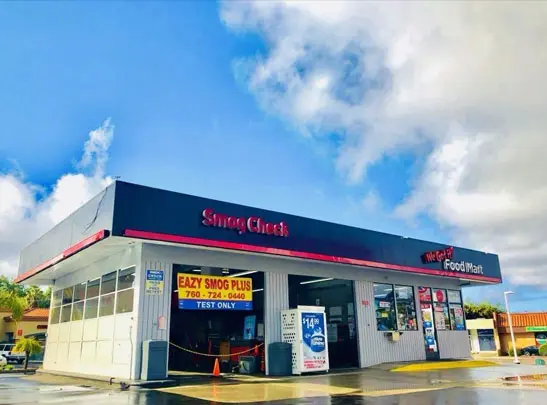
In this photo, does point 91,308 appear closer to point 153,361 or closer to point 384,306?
point 153,361

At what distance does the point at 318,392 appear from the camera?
12.0 m

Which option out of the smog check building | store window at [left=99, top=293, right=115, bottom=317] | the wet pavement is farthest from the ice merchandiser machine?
store window at [left=99, top=293, right=115, bottom=317]

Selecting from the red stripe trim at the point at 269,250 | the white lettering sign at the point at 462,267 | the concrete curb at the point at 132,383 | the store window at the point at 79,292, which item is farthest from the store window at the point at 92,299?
the white lettering sign at the point at 462,267

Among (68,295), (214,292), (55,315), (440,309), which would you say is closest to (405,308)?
(440,309)

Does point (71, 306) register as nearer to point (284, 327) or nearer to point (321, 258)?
point (284, 327)

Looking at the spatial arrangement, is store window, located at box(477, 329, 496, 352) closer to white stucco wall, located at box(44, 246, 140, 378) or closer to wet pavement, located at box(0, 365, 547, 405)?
wet pavement, located at box(0, 365, 547, 405)

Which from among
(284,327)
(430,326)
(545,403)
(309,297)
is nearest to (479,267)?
(430,326)

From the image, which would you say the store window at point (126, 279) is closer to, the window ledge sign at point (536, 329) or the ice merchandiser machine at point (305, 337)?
the ice merchandiser machine at point (305, 337)

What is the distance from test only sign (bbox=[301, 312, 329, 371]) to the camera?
1731 centimetres

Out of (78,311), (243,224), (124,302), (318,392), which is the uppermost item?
(243,224)

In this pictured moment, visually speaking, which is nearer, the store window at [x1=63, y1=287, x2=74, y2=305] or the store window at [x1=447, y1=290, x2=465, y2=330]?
the store window at [x1=63, y1=287, x2=74, y2=305]

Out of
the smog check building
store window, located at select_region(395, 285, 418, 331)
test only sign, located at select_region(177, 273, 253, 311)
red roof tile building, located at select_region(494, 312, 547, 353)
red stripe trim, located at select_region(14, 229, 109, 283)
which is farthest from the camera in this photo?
red roof tile building, located at select_region(494, 312, 547, 353)

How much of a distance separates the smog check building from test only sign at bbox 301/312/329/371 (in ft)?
2.99

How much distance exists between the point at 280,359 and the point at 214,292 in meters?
3.43
